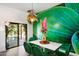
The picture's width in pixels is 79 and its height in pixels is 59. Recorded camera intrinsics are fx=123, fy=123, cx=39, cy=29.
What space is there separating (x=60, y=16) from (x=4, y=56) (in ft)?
3.75

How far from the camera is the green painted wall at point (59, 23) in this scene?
1.97m

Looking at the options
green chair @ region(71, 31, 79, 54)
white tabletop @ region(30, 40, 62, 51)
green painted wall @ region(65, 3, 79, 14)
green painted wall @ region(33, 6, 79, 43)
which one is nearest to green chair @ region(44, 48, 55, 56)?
white tabletop @ region(30, 40, 62, 51)

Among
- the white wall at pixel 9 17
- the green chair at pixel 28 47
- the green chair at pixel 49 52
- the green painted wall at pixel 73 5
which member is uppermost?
the green painted wall at pixel 73 5

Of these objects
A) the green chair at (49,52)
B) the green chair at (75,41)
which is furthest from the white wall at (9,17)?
the green chair at (75,41)

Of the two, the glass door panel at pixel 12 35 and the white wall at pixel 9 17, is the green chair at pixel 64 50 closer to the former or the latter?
the white wall at pixel 9 17

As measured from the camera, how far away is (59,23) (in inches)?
79.0

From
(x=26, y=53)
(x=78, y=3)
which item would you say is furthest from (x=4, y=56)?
(x=78, y=3)

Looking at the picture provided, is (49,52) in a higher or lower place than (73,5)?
lower

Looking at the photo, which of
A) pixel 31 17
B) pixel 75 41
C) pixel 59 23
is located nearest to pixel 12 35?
pixel 31 17

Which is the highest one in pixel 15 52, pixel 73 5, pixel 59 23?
pixel 73 5

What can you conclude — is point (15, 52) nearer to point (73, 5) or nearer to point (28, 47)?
point (28, 47)

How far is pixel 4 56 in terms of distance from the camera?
2053mm

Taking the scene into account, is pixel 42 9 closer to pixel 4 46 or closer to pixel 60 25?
pixel 60 25

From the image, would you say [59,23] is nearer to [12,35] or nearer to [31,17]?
[31,17]
